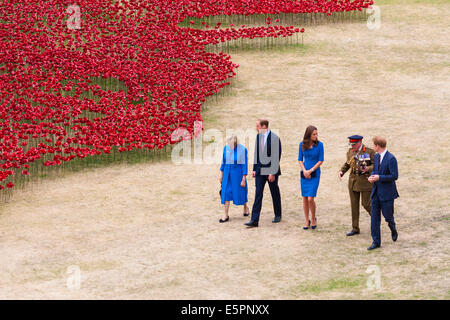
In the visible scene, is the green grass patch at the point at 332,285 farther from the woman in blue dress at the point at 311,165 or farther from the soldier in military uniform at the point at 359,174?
the woman in blue dress at the point at 311,165

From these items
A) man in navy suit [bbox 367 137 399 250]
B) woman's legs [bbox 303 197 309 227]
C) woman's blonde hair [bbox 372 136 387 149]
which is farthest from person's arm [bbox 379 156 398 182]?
woman's legs [bbox 303 197 309 227]

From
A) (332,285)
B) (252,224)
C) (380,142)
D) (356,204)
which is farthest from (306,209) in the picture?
(332,285)

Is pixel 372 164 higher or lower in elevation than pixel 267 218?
higher

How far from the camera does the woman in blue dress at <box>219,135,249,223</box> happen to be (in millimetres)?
14195

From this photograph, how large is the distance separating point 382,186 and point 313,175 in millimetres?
1608

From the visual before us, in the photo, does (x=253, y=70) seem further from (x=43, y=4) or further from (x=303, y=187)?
(x=303, y=187)

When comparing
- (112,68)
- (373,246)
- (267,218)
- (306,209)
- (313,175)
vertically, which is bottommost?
(267,218)

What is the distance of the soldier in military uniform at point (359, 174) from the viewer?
12922mm

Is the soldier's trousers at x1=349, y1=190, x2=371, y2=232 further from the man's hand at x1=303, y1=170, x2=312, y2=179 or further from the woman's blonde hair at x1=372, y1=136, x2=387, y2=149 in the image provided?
the woman's blonde hair at x1=372, y1=136, x2=387, y2=149

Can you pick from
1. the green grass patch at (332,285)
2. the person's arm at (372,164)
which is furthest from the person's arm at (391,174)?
the green grass patch at (332,285)

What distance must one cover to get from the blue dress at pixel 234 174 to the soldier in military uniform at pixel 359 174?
7.04ft

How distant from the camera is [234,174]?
14.2 metres

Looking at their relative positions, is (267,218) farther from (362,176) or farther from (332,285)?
(332,285)

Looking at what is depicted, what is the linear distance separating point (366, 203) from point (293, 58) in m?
13.0
